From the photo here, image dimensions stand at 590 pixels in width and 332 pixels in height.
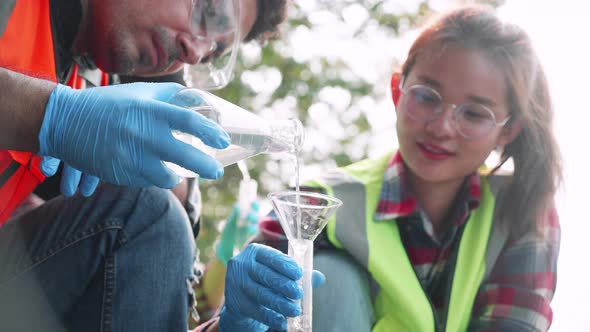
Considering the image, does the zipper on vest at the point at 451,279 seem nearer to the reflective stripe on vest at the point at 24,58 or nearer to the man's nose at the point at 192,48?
the man's nose at the point at 192,48

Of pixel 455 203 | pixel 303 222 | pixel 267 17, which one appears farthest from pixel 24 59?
pixel 455 203

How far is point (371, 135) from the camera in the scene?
16.0 feet

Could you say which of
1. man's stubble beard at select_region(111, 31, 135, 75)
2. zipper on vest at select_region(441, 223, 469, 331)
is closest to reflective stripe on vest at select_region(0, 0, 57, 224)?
man's stubble beard at select_region(111, 31, 135, 75)

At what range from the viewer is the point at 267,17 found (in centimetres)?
229

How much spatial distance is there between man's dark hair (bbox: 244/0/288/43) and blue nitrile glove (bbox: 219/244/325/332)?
3.47 ft

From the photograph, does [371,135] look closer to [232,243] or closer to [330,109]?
[330,109]

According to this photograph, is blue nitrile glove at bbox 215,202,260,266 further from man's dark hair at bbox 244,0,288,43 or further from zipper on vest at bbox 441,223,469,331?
zipper on vest at bbox 441,223,469,331

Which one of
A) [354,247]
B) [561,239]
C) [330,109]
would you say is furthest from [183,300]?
[330,109]

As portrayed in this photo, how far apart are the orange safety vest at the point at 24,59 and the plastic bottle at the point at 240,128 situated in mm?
346

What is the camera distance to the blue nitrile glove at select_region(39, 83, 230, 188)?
4.18ft

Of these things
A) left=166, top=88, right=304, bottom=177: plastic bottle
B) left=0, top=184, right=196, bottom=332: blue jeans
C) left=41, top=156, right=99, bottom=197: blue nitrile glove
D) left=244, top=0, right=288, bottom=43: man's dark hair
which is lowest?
left=0, top=184, right=196, bottom=332: blue jeans

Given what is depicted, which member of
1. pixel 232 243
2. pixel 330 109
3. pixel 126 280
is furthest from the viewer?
pixel 330 109

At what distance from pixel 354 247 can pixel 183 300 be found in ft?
1.80

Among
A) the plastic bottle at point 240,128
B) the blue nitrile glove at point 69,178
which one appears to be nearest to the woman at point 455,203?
the plastic bottle at point 240,128
